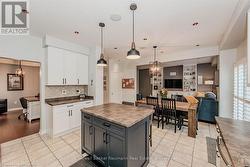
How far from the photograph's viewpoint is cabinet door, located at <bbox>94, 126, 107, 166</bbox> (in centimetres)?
197

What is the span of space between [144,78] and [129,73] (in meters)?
1.72

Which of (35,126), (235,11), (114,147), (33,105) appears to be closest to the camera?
(114,147)

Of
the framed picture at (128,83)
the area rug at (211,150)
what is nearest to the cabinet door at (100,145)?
the area rug at (211,150)

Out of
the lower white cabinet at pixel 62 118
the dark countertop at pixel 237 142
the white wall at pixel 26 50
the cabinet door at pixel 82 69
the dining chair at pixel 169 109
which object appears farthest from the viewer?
the cabinet door at pixel 82 69

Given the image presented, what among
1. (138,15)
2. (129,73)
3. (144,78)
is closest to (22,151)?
(138,15)

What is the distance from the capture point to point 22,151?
8.71 feet

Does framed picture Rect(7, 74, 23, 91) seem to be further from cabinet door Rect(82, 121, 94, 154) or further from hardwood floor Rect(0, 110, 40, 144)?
cabinet door Rect(82, 121, 94, 154)

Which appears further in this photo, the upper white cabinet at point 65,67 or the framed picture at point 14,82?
the framed picture at point 14,82

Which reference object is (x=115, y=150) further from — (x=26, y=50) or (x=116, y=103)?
(x=26, y=50)

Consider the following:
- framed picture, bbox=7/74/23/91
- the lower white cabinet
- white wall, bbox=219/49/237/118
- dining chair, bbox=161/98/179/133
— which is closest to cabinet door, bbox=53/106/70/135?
the lower white cabinet

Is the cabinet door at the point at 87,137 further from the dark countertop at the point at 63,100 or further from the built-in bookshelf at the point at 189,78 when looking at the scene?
the built-in bookshelf at the point at 189,78

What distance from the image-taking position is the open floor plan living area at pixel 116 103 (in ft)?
6.28

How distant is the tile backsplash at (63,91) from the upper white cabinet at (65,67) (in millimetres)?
350

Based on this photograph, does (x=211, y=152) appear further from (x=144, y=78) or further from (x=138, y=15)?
(x=144, y=78)
